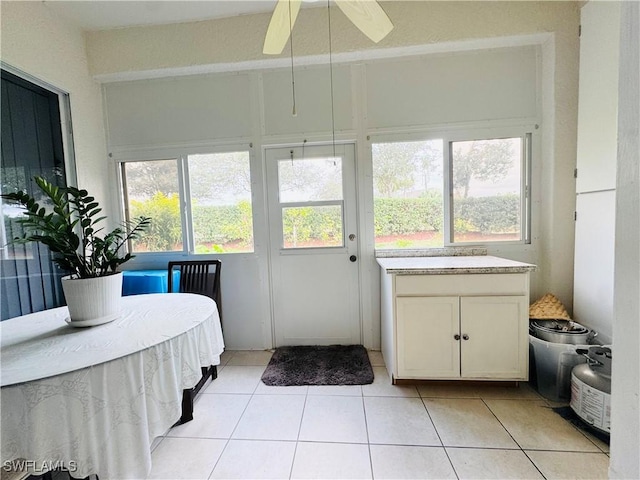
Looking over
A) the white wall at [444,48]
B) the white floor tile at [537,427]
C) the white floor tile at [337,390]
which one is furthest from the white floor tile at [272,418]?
the white wall at [444,48]

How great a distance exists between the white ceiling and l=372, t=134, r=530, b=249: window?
5.29 feet

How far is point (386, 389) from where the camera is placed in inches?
81.4

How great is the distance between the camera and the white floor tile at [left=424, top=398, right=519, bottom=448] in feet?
5.17

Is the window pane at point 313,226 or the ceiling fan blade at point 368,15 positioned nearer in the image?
the ceiling fan blade at point 368,15

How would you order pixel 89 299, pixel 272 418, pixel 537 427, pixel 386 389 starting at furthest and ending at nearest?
pixel 386 389
pixel 272 418
pixel 537 427
pixel 89 299

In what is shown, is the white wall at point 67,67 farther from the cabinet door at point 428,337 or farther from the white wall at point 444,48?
the cabinet door at point 428,337

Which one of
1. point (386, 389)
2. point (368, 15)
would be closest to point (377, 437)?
point (386, 389)

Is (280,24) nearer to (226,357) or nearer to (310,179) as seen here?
(310,179)

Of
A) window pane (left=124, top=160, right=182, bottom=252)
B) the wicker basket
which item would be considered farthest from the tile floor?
window pane (left=124, top=160, right=182, bottom=252)

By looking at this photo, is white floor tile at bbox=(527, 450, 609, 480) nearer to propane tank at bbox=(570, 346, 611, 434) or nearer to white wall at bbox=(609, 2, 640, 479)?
propane tank at bbox=(570, 346, 611, 434)

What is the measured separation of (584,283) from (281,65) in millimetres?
3054

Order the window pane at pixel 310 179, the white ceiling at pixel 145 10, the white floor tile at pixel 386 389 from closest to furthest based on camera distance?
the white floor tile at pixel 386 389 → the white ceiling at pixel 145 10 → the window pane at pixel 310 179

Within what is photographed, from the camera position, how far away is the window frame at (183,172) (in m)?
2.66

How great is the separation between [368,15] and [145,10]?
78.7 inches
